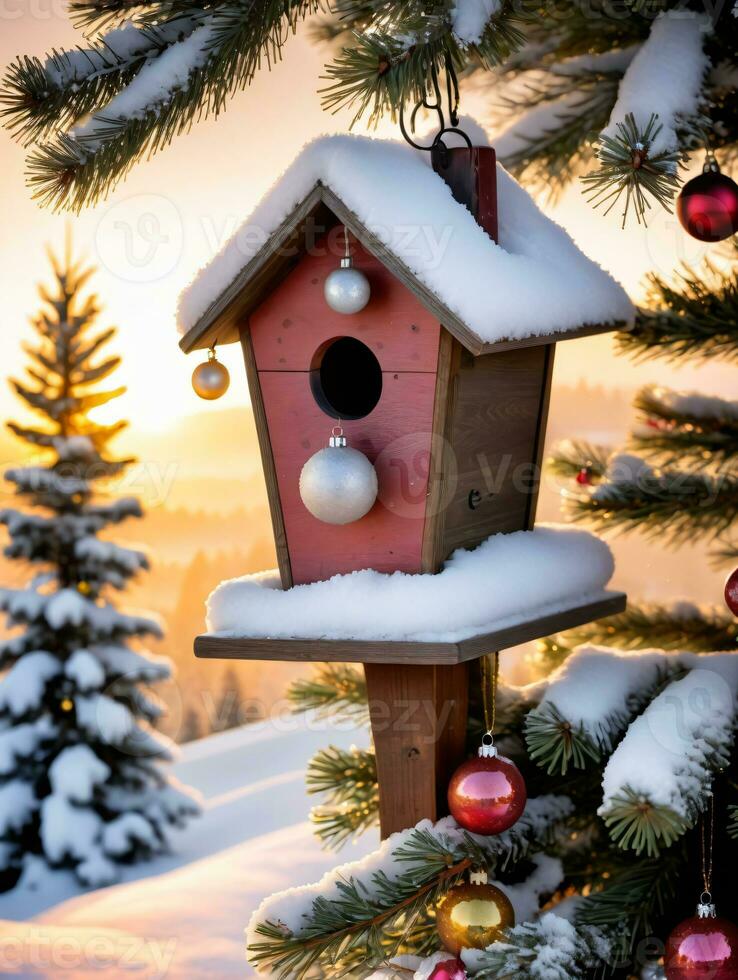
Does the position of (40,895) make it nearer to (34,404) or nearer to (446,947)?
(34,404)

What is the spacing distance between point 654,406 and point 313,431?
717 mm

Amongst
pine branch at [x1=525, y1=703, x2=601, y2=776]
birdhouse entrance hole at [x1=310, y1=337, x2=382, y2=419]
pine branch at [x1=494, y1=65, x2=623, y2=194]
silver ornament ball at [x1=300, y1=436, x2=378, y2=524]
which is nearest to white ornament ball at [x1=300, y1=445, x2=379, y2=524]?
silver ornament ball at [x1=300, y1=436, x2=378, y2=524]

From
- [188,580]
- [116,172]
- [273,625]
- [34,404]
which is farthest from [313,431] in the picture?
[188,580]

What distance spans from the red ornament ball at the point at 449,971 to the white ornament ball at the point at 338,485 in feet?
1.88

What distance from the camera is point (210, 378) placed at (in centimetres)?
154

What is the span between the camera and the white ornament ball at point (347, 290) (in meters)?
1.40

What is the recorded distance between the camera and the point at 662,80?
1.44 metres

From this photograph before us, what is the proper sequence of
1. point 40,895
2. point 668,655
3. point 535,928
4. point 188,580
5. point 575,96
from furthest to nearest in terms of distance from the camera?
point 188,580 < point 40,895 < point 575,96 < point 668,655 < point 535,928

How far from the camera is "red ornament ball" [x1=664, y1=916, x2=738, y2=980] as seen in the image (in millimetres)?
1327

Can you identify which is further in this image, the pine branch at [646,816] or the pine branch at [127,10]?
the pine branch at [127,10]

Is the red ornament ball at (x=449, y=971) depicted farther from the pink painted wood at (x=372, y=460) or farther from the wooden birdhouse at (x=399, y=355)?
the pink painted wood at (x=372, y=460)

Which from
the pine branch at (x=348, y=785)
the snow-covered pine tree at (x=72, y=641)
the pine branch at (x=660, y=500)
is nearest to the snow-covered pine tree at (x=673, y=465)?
the pine branch at (x=660, y=500)

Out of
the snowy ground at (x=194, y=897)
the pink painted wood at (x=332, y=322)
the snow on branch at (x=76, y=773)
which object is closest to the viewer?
the pink painted wood at (x=332, y=322)

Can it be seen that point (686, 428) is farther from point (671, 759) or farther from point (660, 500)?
point (671, 759)
